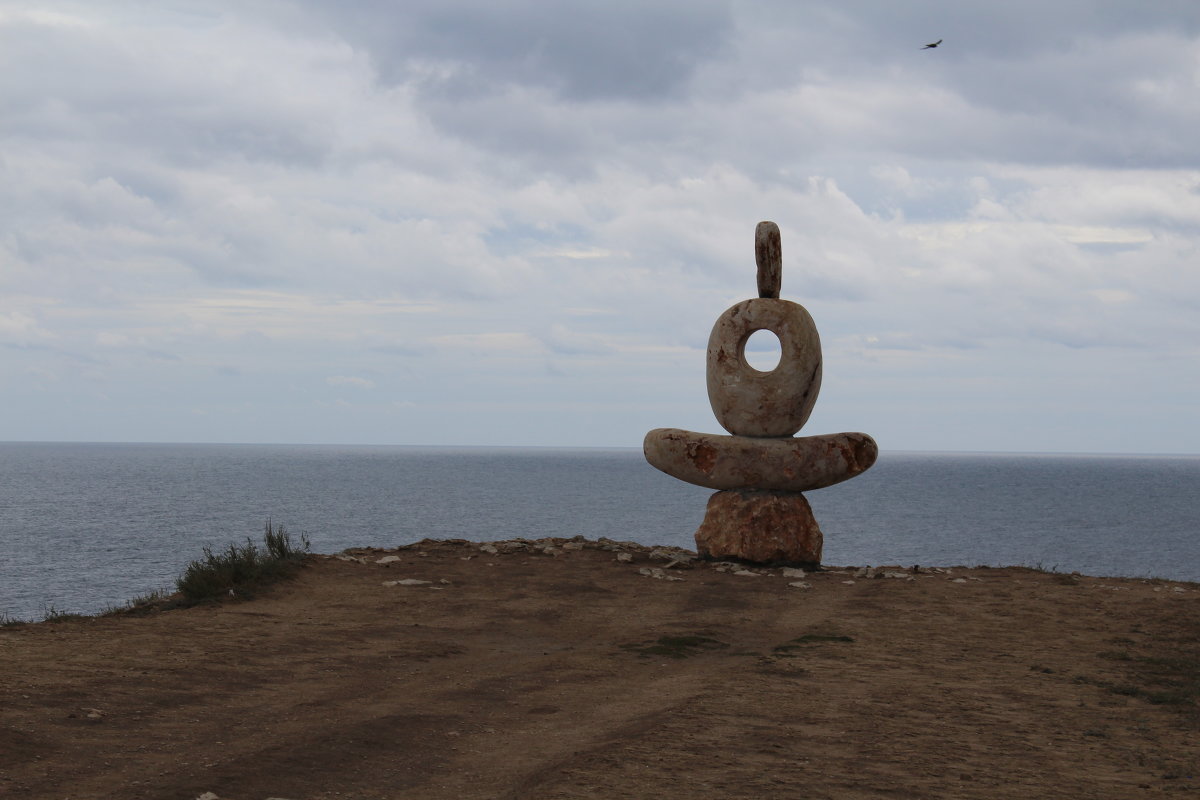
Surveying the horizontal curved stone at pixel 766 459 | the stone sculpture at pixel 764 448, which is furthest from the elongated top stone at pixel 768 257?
the horizontal curved stone at pixel 766 459

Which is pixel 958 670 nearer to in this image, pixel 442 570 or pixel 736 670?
pixel 736 670

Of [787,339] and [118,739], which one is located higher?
[787,339]

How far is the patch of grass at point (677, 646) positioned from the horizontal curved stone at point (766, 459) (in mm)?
4073

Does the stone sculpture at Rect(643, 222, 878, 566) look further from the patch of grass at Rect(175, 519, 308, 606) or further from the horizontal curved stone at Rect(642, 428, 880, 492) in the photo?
the patch of grass at Rect(175, 519, 308, 606)

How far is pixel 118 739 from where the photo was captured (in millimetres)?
7102

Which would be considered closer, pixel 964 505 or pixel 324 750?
pixel 324 750

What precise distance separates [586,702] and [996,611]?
6398 millimetres

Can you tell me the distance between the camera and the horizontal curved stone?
14844mm

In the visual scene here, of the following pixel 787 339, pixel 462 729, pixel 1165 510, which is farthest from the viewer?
pixel 1165 510

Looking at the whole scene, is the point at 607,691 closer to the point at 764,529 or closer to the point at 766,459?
the point at 766,459

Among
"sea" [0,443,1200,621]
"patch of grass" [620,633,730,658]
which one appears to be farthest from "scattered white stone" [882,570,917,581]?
"sea" [0,443,1200,621]

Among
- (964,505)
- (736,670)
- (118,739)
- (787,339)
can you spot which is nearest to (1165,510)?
Answer: (964,505)

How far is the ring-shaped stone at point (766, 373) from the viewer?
1510 centimetres

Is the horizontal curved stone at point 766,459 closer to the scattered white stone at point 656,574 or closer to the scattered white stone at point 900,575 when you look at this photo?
the scattered white stone at point 656,574
